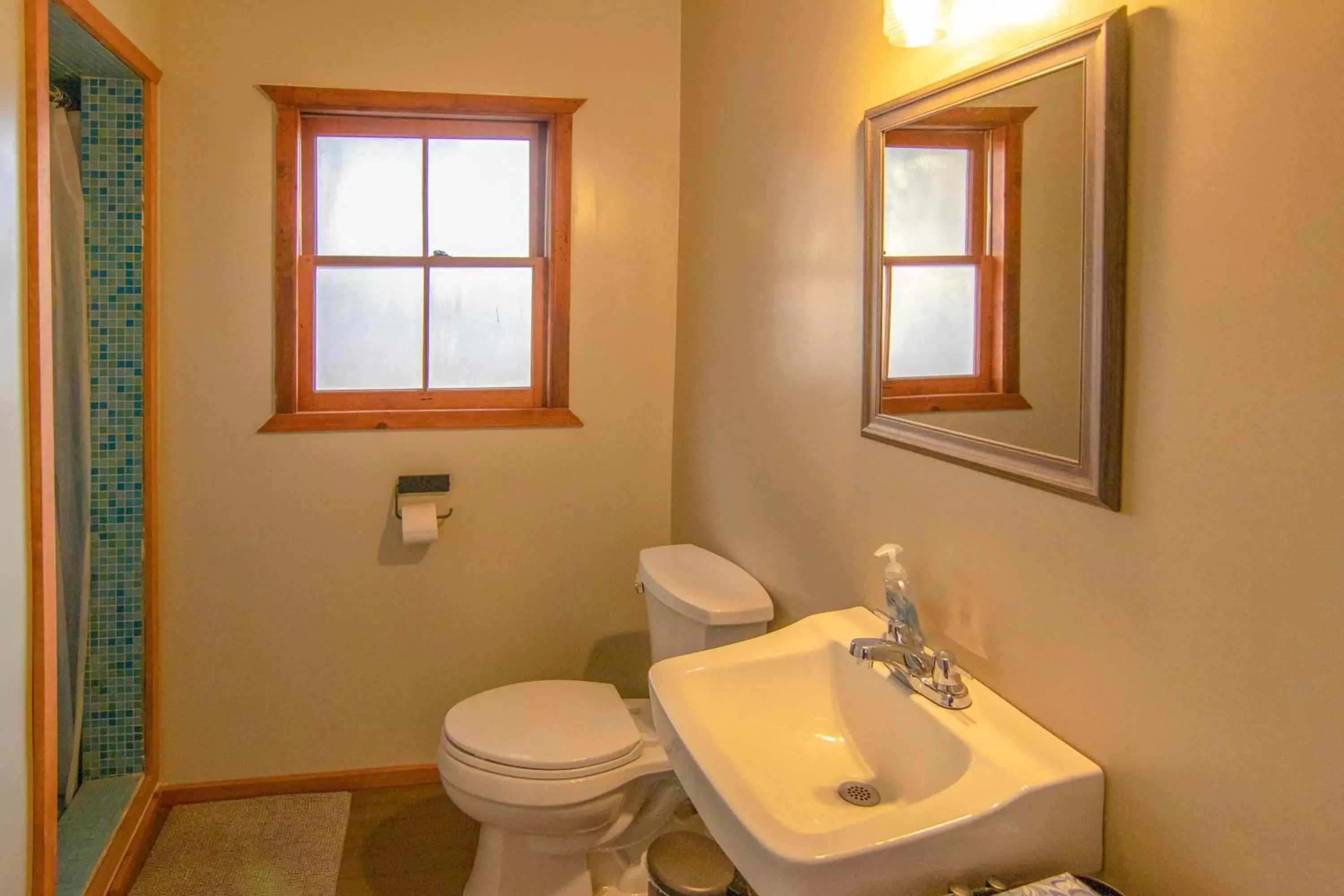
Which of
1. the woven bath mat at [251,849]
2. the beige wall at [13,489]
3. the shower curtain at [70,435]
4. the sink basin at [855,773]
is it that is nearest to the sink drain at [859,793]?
the sink basin at [855,773]

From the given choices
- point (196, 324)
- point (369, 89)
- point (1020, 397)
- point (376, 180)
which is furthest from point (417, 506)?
point (1020, 397)

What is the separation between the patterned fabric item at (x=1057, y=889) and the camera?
3.11 feet

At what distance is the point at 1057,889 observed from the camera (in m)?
0.96

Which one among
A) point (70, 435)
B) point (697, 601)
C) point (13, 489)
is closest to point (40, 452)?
point (13, 489)

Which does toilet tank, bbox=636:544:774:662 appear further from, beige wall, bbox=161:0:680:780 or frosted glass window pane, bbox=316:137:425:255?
frosted glass window pane, bbox=316:137:425:255

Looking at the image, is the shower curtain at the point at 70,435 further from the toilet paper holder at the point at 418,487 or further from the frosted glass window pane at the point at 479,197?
the frosted glass window pane at the point at 479,197

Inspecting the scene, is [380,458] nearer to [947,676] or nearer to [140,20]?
[140,20]

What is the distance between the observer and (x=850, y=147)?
168cm

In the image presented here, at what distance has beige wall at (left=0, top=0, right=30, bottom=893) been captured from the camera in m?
1.47

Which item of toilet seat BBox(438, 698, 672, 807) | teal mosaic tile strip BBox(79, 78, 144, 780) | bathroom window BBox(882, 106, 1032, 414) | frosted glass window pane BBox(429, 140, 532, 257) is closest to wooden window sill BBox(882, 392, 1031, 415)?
bathroom window BBox(882, 106, 1032, 414)

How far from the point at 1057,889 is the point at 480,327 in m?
2.17

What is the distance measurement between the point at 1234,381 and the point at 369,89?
7.58 ft

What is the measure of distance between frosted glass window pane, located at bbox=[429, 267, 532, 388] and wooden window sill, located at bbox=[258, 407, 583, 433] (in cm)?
11

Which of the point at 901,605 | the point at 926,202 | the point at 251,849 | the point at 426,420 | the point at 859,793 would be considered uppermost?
the point at 926,202
